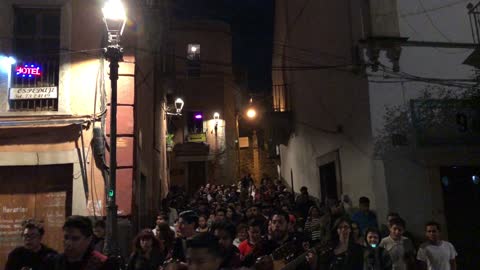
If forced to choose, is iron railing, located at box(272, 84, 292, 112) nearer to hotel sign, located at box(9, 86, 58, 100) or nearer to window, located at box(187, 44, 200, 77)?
window, located at box(187, 44, 200, 77)

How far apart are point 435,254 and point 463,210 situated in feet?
15.4

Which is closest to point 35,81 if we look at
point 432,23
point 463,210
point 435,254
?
point 435,254

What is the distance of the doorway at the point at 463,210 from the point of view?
11.2 m

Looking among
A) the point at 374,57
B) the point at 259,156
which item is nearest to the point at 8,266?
the point at 374,57

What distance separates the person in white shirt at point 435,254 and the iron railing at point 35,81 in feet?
28.6

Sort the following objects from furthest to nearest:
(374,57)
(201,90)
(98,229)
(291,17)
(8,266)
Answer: (201,90), (291,17), (374,57), (98,229), (8,266)

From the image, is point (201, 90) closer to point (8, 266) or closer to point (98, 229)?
point (98, 229)

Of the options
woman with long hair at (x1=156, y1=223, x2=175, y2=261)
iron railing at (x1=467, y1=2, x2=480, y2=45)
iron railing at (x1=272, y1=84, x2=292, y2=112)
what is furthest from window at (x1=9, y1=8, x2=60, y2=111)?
iron railing at (x1=272, y1=84, x2=292, y2=112)

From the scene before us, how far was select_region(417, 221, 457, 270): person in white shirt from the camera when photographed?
7427mm

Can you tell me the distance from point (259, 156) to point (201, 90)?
971 cm

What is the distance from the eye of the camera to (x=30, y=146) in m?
10.8

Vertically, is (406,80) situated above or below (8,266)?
above

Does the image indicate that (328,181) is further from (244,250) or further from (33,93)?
(244,250)

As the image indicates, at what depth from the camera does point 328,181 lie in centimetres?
1555
